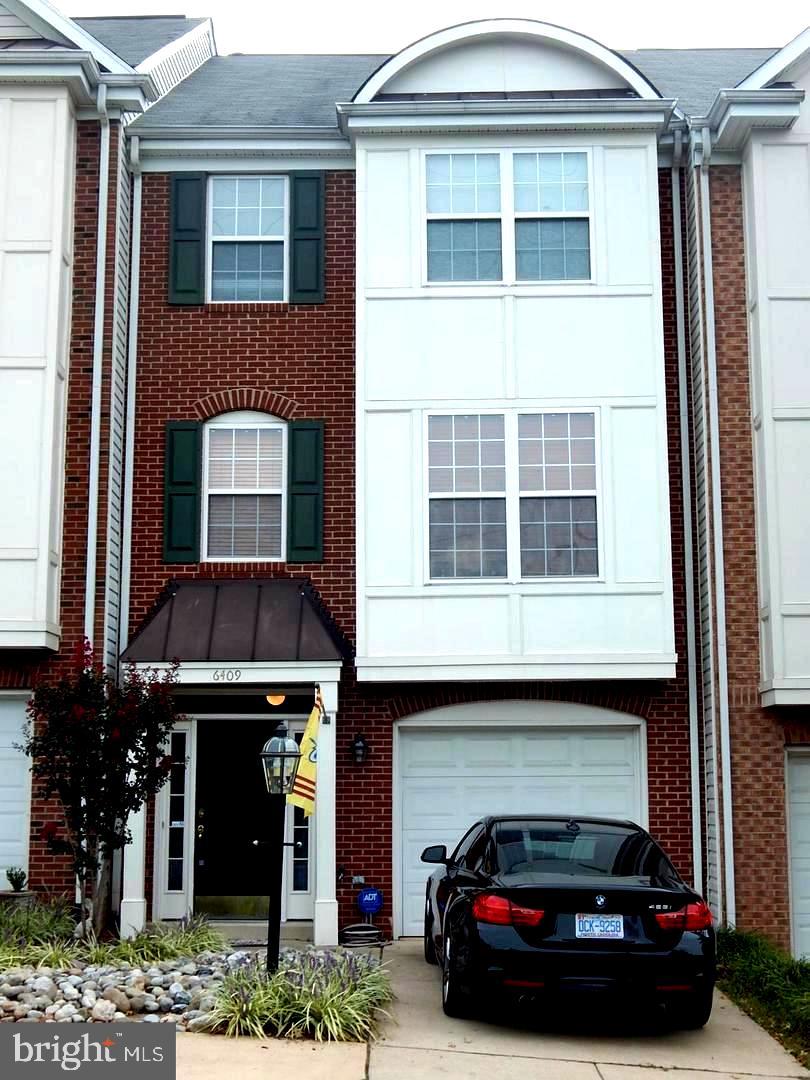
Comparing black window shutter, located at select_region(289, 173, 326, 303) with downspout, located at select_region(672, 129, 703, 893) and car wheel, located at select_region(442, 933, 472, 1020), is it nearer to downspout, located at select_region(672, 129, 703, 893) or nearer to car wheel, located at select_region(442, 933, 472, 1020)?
downspout, located at select_region(672, 129, 703, 893)

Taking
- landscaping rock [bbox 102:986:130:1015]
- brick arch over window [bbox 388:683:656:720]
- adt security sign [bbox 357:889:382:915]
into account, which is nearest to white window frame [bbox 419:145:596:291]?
brick arch over window [bbox 388:683:656:720]

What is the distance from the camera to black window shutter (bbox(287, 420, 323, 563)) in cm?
1417

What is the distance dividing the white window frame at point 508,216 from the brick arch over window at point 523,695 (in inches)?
172

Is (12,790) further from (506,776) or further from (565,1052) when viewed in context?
(565,1052)

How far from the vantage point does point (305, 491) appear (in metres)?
14.2

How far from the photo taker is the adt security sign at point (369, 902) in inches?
525

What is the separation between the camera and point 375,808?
45.0 ft

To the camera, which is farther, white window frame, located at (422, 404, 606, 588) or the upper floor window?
the upper floor window

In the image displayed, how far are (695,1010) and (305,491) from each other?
23.8ft

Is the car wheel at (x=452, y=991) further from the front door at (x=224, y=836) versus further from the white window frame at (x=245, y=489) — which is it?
the white window frame at (x=245, y=489)

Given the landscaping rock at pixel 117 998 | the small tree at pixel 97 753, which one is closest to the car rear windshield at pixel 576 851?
the landscaping rock at pixel 117 998

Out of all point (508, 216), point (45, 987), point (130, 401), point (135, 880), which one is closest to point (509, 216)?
point (508, 216)

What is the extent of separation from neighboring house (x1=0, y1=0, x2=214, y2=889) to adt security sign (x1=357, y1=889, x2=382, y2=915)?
3104 mm

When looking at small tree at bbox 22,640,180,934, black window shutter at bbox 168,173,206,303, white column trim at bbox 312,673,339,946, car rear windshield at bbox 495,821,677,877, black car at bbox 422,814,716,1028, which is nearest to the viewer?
black car at bbox 422,814,716,1028
